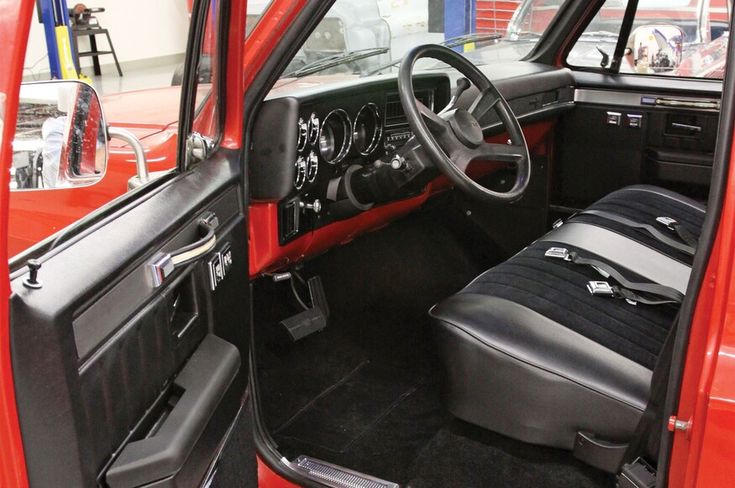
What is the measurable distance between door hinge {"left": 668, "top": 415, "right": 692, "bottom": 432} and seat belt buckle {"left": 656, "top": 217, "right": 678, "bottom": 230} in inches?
54.6

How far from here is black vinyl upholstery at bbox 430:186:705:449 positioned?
1.72 m

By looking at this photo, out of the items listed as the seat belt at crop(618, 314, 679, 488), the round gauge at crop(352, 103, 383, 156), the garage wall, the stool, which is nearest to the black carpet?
the round gauge at crop(352, 103, 383, 156)

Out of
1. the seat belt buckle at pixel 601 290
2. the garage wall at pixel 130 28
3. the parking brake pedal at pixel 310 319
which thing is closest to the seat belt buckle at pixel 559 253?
the seat belt buckle at pixel 601 290

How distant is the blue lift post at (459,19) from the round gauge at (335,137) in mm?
981

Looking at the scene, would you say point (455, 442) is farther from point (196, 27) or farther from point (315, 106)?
point (196, 27)

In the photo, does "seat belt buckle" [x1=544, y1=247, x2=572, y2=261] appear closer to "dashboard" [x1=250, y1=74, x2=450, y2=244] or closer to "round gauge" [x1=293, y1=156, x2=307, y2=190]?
"dashboard" [x1=250, y1=74, x2=450, y2=244]

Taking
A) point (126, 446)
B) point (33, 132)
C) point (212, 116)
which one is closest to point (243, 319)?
point (212, 116)

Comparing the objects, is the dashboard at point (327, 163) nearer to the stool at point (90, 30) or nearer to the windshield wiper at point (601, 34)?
the windshield wiper at point (601, 34)

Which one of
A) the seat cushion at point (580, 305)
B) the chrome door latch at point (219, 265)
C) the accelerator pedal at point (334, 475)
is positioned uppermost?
the chrome door latch at point (219, 265)

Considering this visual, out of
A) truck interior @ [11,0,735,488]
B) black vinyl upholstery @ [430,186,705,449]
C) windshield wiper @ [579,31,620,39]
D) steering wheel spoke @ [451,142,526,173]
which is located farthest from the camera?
windshield wiper @ [579,31,620,39]

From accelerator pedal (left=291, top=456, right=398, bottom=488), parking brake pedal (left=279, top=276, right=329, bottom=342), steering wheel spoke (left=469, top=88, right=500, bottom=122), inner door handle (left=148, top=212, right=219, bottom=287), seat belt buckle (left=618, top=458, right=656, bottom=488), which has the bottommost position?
accelerator pedal (left=291, top=456, right=398, bottom=488)

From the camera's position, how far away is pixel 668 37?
3123 mm

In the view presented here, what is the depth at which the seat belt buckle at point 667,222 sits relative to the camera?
94.2 inches

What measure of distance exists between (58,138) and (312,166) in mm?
1097
